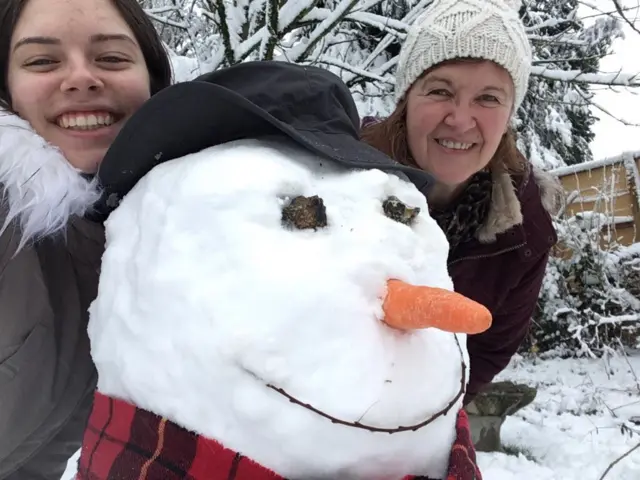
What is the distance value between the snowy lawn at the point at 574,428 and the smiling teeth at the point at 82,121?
→ 5.66ft

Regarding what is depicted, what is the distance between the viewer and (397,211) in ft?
2.60

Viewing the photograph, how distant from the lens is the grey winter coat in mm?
959

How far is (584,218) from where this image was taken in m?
5.43

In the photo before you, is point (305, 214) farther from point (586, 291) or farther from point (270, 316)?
point (586, 291)

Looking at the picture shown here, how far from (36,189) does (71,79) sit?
0.23 m

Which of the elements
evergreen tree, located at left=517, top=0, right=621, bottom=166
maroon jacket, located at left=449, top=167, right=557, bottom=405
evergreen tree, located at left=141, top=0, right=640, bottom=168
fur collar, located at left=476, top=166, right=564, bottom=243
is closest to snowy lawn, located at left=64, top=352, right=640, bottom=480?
maroon jacket, located at left=449, top=167, right=557, bottom=405

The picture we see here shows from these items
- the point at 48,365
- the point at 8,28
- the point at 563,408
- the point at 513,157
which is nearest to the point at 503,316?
the point at 513,157

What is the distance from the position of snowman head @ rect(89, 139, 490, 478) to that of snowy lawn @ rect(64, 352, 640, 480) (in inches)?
76.3

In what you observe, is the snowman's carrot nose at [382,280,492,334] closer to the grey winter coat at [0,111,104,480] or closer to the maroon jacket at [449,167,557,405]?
the grey winter coat at [0,111,104,480]

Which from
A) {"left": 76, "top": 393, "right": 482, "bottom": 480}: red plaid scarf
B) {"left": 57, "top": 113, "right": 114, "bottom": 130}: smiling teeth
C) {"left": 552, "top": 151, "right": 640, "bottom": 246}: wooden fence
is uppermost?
{"left": 57, "top": 113, "right": 114, "bottom": 130}: smiling teeth

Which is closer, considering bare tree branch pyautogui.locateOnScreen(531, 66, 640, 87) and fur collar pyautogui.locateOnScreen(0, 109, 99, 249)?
fur collar pyautogui.locateOnScreen(0, 109, 99, 249)

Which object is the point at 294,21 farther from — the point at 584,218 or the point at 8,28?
the point at 584,218

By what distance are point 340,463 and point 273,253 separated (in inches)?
9.6

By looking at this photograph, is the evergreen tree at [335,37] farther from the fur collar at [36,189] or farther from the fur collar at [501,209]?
the fur collar at [36,189]
